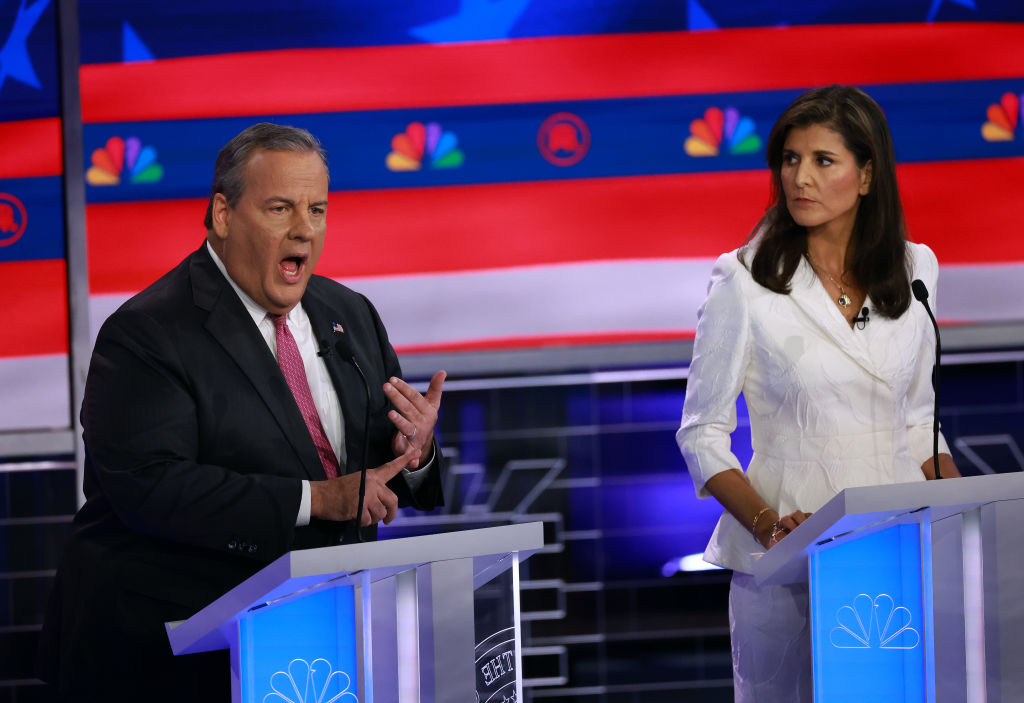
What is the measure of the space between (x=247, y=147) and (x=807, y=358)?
1116mm

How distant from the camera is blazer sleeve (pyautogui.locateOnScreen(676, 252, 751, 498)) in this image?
220 cm

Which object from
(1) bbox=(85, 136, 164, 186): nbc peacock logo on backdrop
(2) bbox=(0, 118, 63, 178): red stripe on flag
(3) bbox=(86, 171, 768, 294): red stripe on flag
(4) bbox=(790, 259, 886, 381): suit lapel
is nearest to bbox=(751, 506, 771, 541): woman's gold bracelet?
(4) bbox=(790, 259, 886, 381): suit lapel

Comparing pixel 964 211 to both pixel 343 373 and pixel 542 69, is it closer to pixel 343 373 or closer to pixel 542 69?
pixel 542 69

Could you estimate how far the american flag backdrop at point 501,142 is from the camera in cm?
340

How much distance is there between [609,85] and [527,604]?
5.31 feet

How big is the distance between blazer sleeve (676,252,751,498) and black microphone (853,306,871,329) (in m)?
0.22

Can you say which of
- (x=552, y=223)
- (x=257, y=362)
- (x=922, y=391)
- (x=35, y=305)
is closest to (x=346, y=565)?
(x=257, y=362)

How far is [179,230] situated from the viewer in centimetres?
342

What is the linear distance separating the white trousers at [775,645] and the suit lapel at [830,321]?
44 centimetres

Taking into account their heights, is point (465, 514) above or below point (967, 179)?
below

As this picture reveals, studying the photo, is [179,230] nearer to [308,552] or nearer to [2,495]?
[2,495]

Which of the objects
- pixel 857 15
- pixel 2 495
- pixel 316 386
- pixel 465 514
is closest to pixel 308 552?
pixel 316 386

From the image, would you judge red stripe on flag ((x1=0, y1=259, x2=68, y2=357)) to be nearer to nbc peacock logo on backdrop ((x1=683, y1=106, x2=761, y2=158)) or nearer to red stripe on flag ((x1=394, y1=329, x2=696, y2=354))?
red stripe on flag ((x1=394, y1=329, x2=696, y2=354))

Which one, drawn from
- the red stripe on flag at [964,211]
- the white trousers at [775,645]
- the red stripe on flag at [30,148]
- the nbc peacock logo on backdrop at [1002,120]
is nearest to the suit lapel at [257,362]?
the white trousers at [775,645]
